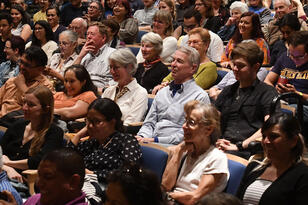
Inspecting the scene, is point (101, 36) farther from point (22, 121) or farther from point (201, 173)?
point (201, 173)

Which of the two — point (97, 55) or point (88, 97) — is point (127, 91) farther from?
point (97, 55)

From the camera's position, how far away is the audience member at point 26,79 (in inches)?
177

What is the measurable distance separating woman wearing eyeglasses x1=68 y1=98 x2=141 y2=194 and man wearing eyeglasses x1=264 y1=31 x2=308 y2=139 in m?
1.40

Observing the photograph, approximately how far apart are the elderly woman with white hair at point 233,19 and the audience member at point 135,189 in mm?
4319

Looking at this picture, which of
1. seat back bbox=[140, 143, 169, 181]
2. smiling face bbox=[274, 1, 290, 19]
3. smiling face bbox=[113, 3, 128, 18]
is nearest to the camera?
seat back bbox=[140, 143, 169, 181]

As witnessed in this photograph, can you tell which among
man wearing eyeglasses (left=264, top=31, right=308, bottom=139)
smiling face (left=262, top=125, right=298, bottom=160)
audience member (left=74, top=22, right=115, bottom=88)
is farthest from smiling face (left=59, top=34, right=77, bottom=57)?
smiling face (left=262, top=125, right=298, bottom=160)

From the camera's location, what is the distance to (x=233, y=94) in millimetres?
3699

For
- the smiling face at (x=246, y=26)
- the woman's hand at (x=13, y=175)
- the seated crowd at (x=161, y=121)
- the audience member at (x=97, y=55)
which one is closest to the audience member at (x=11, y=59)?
the seated crowd at (x=161, y=121)

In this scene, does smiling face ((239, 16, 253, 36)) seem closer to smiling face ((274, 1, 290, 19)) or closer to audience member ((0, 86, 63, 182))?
smiling face ((274, 1, 290, 19))

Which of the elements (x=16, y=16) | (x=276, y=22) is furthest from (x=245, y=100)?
(x=16, y=16)

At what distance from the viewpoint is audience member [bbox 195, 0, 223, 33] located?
21.7ft

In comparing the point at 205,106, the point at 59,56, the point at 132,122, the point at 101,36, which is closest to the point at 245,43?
the point at 205,106

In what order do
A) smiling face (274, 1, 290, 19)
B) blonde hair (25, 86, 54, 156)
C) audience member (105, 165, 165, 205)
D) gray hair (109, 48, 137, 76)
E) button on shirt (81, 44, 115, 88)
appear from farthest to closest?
smiling face (274, 1, 290, 19)
button on shirt (81, 44, 115, 88)
gray hair (109, 48, 137, 76)
blonde hair (25, 86, 54, 156)
audience member (105, 165, 165, 205)

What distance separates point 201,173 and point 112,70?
1.60 metres
